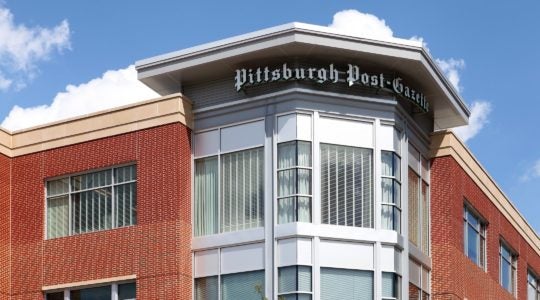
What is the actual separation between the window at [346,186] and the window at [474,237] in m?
7.13

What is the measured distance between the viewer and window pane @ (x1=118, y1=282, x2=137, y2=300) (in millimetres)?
40094

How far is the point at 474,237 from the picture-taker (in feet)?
154

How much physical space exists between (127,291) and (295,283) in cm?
555

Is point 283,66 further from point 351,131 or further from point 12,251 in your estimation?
point 12,251

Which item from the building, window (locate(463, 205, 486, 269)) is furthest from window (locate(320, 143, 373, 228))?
window (locate(463, 205, 486, 269))

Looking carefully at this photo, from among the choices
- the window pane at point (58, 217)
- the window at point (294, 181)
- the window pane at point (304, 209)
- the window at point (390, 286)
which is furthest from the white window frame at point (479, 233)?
the window pane at point (58, 217)

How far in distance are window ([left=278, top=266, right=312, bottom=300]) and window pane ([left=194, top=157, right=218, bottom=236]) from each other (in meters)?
2.98

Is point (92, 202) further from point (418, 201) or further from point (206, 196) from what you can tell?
point (418, 201)

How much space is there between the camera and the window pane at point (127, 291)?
40094mm

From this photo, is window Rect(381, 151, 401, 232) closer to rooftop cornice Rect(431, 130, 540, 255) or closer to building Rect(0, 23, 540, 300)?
building Rect(0, 23, 540, 300)

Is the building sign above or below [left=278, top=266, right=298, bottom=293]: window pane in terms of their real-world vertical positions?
above

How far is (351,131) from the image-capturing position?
130ft

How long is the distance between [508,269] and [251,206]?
52.1 feet

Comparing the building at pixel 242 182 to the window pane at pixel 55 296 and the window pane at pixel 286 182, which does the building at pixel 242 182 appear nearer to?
the window pane at pixel 286 182
